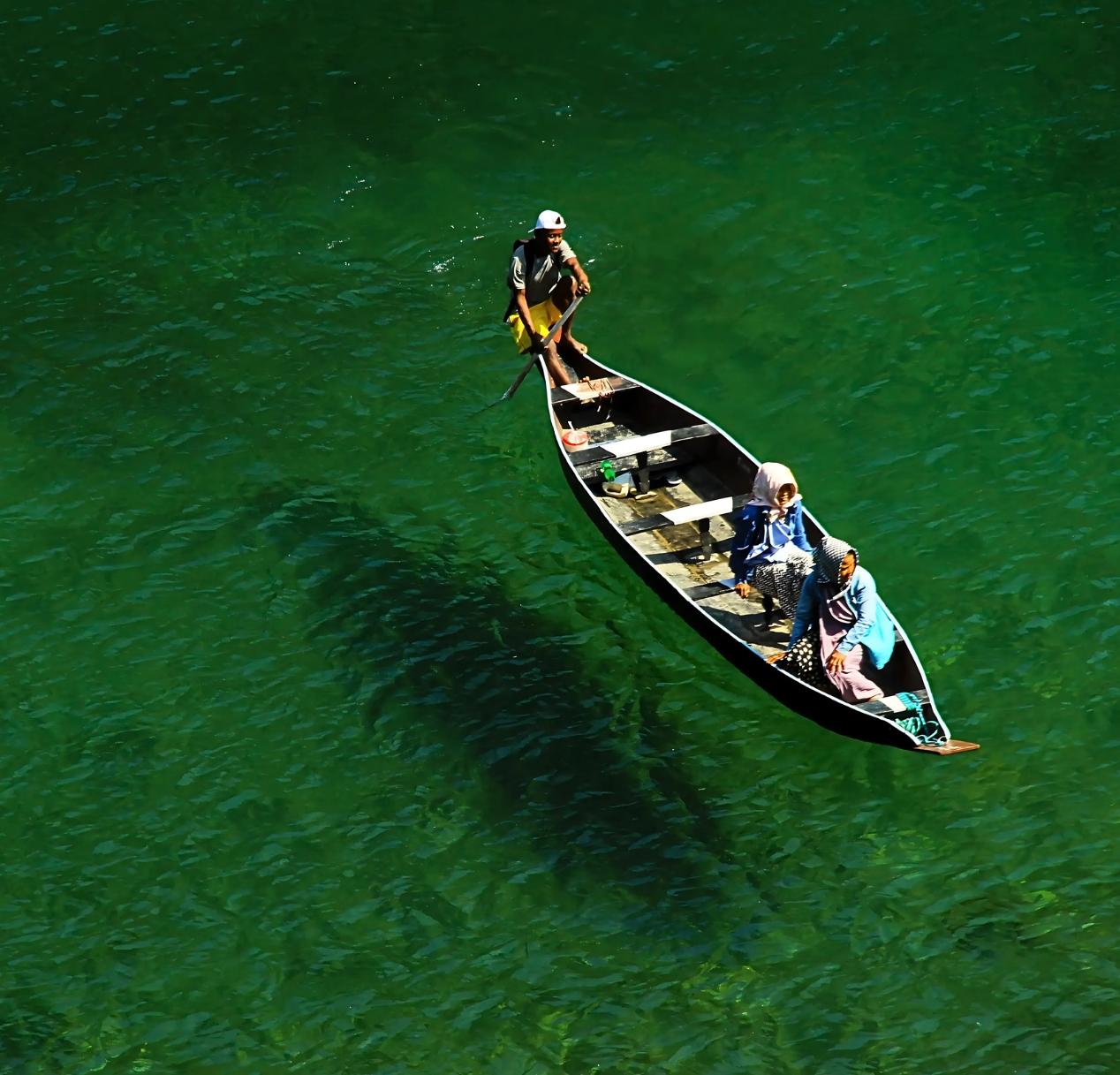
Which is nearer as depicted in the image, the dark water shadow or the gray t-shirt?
the dark water shadow

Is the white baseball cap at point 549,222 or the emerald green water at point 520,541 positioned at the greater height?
the white baseball cap at point 549,222

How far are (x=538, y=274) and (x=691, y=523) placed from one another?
180 inches

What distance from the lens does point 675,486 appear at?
82.9 ft

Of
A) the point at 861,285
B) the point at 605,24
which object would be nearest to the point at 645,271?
the point at 861,285

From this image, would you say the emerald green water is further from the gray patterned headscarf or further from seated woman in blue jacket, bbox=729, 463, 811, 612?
the gray patterned headscarf

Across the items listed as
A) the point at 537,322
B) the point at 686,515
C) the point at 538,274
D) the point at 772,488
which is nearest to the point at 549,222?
the point at 538,274

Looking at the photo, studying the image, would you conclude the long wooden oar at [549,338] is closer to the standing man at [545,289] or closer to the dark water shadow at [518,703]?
the standing man at [545,289]

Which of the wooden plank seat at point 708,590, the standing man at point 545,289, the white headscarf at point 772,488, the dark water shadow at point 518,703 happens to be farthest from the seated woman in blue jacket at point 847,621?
the standing man at point 545,289

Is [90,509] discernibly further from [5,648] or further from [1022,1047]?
[1022,1047]

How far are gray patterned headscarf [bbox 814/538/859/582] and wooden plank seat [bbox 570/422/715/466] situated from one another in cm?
452

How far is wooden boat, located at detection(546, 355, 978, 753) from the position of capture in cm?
2041

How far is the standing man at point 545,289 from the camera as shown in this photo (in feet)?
82.7

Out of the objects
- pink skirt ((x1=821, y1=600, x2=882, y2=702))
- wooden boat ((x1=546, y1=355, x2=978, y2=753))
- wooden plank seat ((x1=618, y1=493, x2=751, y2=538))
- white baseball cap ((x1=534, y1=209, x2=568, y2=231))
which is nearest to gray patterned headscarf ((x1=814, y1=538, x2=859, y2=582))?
pink skirt ((x1=821, y1=600, x2=882, y2=702))

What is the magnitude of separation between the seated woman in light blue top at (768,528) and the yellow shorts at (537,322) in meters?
5.32
